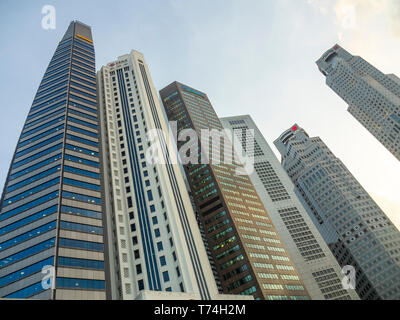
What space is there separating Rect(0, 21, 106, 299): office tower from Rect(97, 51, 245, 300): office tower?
37.3 feet

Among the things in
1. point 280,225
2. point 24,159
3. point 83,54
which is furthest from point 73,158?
point 280,225

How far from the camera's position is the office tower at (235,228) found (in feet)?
401

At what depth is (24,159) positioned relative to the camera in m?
92.2

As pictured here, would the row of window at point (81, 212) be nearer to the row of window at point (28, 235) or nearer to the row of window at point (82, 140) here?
the row of window at point (28, 235)

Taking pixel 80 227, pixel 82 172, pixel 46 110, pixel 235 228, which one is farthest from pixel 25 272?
pixel 235 228

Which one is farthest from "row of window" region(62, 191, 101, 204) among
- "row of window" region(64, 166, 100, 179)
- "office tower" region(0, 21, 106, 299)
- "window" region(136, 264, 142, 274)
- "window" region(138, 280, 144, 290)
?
"window" region(138, 280, 144, 290)

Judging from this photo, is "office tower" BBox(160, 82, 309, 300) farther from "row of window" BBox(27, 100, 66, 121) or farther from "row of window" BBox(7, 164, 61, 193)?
"row of window" BBox(7, 164, 61, 193)

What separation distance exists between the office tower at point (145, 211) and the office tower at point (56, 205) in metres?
11.4

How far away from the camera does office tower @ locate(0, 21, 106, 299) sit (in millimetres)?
63656

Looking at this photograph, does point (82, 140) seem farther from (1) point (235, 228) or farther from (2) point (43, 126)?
(1) point (235, 228)

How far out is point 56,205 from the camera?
245ft

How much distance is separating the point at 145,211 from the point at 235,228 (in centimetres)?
5382
